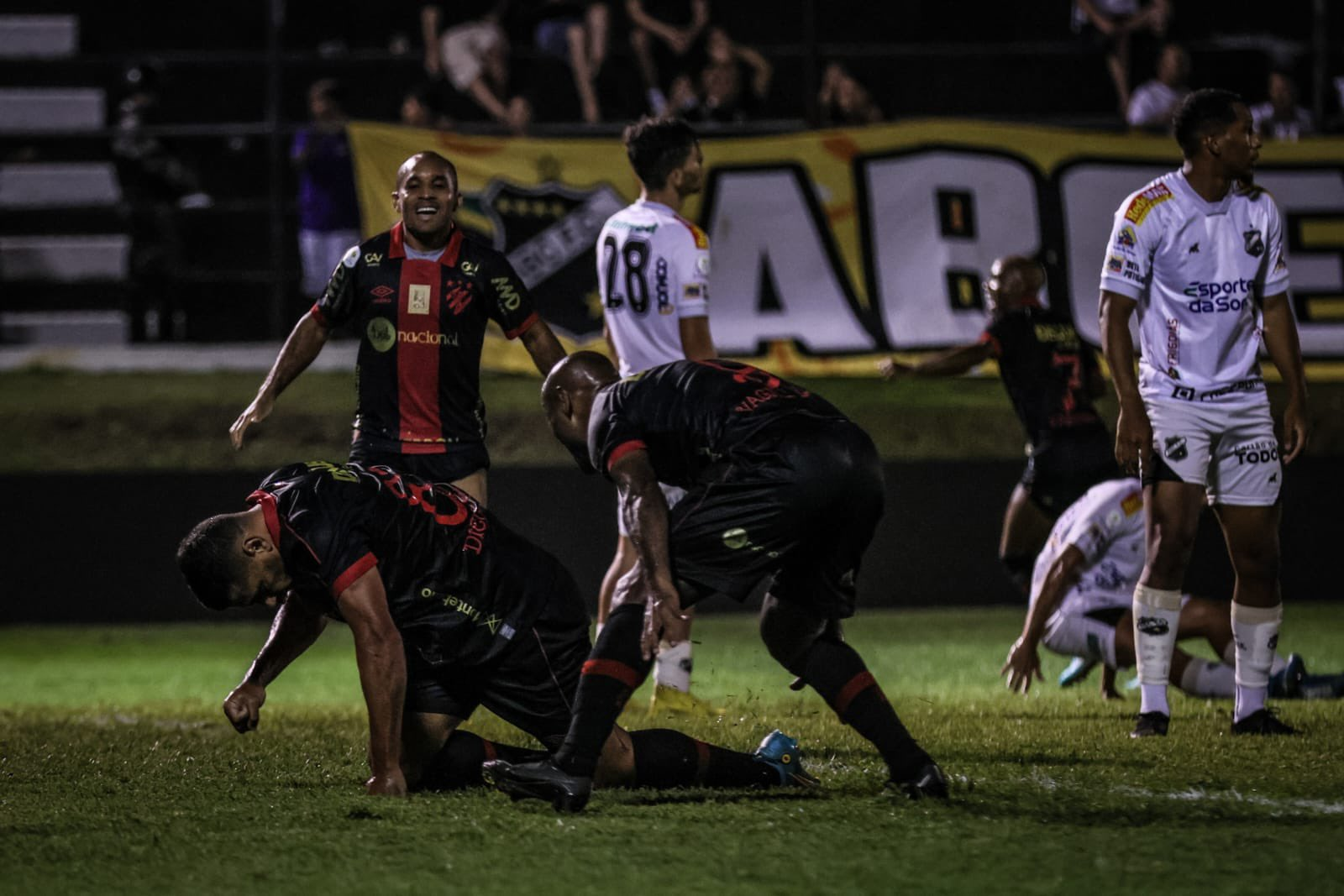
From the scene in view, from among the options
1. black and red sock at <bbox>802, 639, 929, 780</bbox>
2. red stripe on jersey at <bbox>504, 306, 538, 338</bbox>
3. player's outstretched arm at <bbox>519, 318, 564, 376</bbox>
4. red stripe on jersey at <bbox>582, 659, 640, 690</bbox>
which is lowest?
black and red sock at <bbox>802, 639, 929, 780</bbox>

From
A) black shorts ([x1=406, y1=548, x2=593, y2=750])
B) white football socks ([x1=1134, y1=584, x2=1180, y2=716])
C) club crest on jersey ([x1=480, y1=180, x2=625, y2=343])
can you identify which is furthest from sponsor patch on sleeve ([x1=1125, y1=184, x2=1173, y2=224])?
club crest on jersey ([x1=480, y1=180, x2=625, y2=343])

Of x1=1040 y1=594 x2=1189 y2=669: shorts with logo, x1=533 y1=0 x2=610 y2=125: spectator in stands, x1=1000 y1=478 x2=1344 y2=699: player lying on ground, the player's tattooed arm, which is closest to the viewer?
the player's tattooed arm

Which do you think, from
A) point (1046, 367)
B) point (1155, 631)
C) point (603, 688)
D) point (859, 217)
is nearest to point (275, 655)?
point (603, 688)

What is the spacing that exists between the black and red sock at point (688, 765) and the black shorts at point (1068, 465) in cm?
377

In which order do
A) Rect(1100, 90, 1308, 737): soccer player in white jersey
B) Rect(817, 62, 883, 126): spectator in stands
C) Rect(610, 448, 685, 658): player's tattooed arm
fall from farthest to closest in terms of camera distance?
1. Rect(817, 62, 883, 126): spectator in stands
2. Rect(1100, 90, 1308, 737): soccer player in white jersey
3. Rect(610, 448, 685, 658): player's tattooed arm

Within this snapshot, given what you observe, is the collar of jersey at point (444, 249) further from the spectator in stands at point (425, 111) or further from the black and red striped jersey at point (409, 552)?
the spectator in stands at point (425, 111)

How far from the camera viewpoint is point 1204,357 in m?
6.47

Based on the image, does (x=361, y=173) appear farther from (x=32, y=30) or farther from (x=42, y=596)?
(x=32, y=30)

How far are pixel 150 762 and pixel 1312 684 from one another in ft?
15.0

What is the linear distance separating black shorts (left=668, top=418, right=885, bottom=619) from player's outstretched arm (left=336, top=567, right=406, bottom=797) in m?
0.80

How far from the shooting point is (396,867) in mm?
4266

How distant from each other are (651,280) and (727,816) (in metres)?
3.14

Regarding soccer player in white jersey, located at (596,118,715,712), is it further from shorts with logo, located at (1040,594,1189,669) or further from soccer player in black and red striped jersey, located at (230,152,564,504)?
shorts with logo, located at (1040,594,1189,669)

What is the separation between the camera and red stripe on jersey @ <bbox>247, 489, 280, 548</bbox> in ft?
16.1
